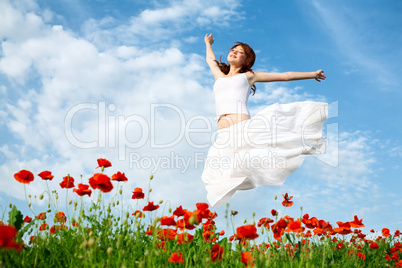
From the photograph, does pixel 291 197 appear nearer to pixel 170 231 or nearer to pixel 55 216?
pixel 170 231

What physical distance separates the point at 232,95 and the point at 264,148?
3.08ft

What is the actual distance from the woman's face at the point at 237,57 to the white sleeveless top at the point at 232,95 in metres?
0.31

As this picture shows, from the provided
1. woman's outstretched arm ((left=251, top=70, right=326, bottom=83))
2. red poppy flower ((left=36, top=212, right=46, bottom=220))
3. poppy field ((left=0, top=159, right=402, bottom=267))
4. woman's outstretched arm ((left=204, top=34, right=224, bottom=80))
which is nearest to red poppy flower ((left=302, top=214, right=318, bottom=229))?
poppy field ((left=0, top=159, right=402, bottom=267))

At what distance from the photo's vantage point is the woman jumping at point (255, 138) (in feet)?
13.9

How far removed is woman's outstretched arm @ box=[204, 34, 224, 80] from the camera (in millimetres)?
5547

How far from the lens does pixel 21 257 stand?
2785 mm

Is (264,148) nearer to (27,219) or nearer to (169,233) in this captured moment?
(169,233)

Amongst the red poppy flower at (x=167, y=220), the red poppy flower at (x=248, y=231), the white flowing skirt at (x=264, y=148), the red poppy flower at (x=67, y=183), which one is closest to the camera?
the red poppy flower at (x=248, y=231)

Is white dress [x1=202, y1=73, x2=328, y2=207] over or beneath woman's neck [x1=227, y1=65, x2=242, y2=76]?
beneath

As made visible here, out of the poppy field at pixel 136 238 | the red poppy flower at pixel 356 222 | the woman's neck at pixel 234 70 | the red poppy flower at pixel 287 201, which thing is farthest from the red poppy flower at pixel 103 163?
the woman's neck at pixel 234 70

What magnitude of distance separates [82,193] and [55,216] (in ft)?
1.80

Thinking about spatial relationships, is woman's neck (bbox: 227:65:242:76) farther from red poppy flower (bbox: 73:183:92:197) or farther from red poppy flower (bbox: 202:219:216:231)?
red poppy flower (bbox: 73:183:92:197)

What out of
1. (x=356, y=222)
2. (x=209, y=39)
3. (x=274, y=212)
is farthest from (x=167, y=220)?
(x=209, y=39)

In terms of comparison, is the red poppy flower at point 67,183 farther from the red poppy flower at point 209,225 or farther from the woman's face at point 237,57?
the woman's face at point 237,57
